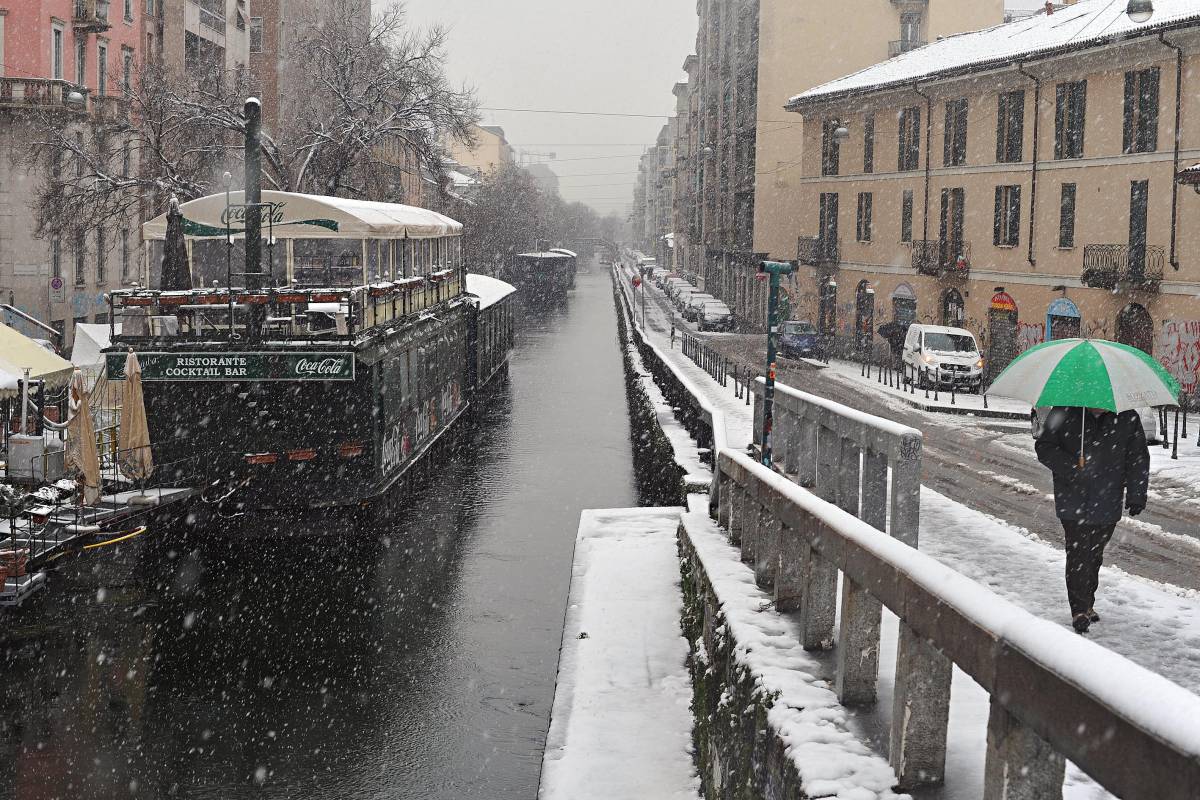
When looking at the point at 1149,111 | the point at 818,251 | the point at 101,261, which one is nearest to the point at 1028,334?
the point at 1149,111

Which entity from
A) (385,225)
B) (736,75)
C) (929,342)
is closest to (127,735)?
(385,225)

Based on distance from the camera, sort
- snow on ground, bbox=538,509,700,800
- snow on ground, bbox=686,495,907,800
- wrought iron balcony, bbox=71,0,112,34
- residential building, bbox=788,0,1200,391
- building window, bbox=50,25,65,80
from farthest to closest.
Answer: wrought iron balcony, bbox=71,0,112,34 → building window, bbox=50,25,65,80 → residential building, bbox=788,0,1200,391 → snow on ground, bbox=538,509,700,800 → snow on ground, bbox=686,495,907,800

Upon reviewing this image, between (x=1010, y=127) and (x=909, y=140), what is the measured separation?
22.3ft

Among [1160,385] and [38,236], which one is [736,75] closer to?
[38,236]

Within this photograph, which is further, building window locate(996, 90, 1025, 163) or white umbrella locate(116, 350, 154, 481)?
building window locate(996, 90, 1025, 163)

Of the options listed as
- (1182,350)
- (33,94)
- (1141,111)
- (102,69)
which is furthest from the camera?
(102,69)

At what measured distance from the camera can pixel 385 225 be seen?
953 inches

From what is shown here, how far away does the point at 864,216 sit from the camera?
166 ft

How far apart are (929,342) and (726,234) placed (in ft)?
159

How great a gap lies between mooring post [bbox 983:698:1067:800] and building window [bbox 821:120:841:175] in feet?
166

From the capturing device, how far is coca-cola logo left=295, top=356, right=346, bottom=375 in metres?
19.2

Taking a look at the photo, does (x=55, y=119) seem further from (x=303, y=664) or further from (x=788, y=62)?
(x=788, y=62)

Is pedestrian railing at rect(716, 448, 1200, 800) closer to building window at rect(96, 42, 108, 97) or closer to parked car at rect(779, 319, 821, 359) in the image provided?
parked car at rect(779, 319, 821, 359)

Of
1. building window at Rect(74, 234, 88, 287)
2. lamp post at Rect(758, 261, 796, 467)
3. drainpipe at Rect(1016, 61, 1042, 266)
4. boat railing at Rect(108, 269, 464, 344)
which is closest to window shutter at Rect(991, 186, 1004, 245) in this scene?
drainpipe at Rect(1016, 61, 1042, 266)
